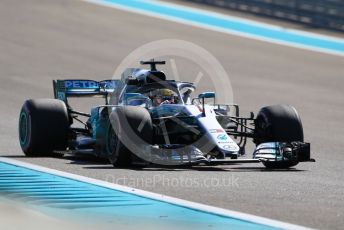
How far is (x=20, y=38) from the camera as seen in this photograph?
27.7m

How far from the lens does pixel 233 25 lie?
3203 centimetres

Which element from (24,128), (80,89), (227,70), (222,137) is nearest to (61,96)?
(80,89)

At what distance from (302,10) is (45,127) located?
19.9 metres

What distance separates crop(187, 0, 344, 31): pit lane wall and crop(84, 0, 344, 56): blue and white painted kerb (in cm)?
63

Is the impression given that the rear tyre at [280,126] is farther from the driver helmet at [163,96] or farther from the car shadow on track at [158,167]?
the driver helmet at [163,96]

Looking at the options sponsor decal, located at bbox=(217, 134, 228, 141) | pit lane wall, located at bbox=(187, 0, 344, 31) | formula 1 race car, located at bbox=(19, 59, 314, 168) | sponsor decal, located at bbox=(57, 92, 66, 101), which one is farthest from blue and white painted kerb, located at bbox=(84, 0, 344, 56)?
sponsor decal, located at bbox=(217, 134, 228, 141)

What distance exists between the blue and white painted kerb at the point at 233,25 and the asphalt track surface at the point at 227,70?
0.82 metres

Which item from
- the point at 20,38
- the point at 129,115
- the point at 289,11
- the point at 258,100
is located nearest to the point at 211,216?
the point at 129,115

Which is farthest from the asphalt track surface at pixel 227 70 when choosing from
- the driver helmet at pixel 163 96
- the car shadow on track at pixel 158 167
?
the driver helmet at pixel 163 96

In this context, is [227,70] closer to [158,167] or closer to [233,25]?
[233,25]

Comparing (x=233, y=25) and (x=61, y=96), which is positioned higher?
(x=233, y=25)

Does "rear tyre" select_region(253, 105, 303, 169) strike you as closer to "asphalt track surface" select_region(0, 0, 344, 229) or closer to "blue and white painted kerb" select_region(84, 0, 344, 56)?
"asphalt track surface" select_region(0, 0, 344, 229)

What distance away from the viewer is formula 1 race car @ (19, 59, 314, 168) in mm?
11414

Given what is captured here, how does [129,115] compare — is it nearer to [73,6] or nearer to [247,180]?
[247,180]
